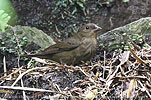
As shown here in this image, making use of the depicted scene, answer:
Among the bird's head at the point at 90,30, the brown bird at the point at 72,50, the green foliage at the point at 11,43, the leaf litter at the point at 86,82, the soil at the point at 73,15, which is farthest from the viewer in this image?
the soil at the point at 73,15

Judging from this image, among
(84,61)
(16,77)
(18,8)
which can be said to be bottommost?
(84,61)

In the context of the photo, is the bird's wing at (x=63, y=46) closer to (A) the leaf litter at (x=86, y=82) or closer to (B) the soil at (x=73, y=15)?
(A) the leaf litter at (x=86, y=82)

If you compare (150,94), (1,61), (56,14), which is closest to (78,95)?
(150,94)

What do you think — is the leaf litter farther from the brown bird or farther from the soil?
the soil

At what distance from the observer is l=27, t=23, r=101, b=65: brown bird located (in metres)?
4.58

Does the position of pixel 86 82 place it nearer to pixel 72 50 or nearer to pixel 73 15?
pixel 72 50

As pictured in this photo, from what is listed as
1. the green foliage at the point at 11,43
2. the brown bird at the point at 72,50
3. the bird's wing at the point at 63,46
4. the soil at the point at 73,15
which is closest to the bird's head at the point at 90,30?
the brown bird at the point at 72,50

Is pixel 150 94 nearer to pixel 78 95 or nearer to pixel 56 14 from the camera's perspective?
pixel 78 95

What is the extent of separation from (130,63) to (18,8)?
13.9ft

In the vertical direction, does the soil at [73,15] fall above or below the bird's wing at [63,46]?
above

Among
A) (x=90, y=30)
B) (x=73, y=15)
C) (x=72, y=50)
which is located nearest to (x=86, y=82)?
(x=72, y=50)

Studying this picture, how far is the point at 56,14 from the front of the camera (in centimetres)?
675

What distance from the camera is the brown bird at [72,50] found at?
15.0ft

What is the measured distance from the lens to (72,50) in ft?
15.5
